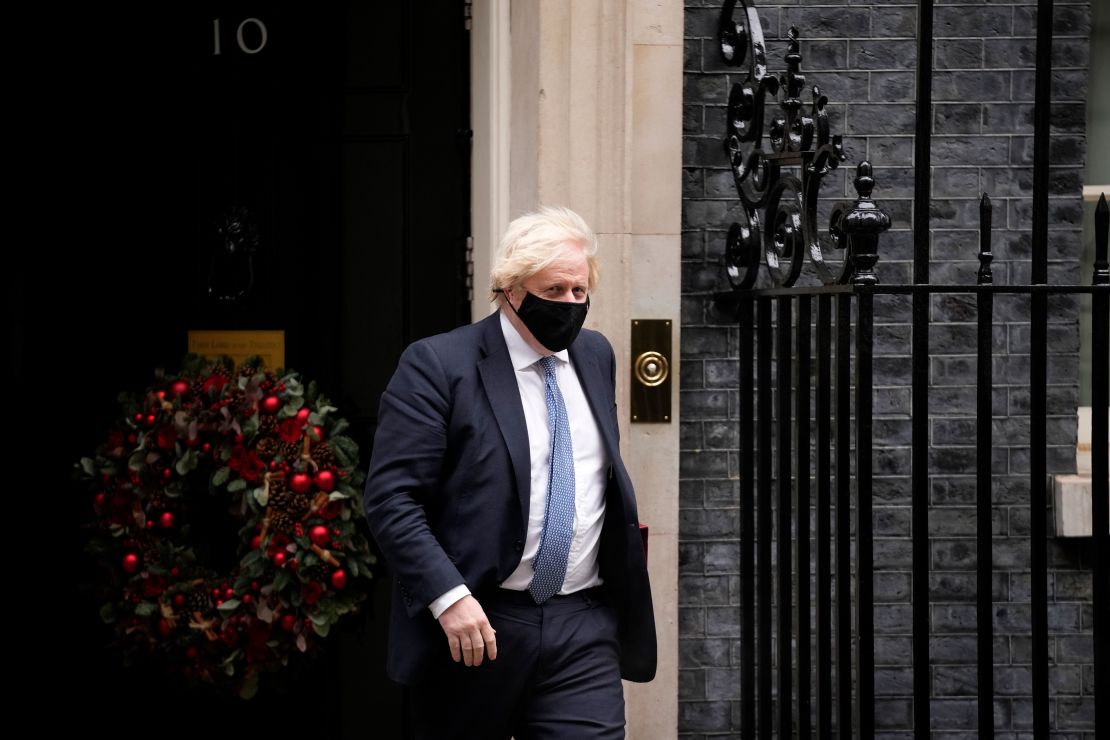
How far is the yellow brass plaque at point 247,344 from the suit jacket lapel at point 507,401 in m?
1.98

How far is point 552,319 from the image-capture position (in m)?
3.02

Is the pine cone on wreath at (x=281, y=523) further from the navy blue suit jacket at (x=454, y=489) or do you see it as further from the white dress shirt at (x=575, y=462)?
the white dress shirt at (x=575, y=462)

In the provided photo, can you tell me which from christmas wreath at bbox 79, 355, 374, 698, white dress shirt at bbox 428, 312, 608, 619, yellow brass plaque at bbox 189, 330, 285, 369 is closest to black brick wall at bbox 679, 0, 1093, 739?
christmas wreath at bbox 79, 355, 374, 698

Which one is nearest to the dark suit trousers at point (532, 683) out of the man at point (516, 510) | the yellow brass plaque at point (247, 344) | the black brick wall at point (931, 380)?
the man at point (516, 510)

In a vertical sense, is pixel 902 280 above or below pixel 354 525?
above

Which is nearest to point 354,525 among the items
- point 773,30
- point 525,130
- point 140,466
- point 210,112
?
point 140,466

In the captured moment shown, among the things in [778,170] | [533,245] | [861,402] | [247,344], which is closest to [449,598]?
[533,245]

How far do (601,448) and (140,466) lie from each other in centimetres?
183

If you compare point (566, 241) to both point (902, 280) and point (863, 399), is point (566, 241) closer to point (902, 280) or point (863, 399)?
point (863, 399)

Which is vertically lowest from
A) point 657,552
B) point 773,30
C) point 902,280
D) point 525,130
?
point 657,552

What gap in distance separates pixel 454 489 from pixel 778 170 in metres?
1.42

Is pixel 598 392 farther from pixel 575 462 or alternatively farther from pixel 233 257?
pixel 233 257

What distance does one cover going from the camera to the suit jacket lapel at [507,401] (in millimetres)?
2949

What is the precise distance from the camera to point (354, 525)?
4246 millimetres
